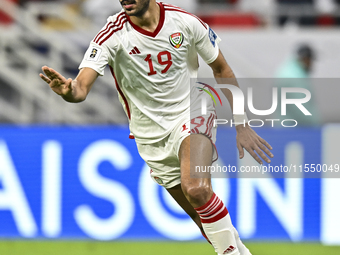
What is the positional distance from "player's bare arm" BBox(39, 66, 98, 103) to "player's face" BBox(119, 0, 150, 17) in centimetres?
46

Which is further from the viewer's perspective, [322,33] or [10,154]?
[322,33]

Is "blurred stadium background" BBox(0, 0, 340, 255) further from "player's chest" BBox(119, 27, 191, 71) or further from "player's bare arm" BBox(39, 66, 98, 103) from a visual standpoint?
"player's bare arm" BBox(39, 66, 98, 103)

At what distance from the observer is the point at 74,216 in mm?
6105

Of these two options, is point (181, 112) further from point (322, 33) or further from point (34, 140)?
point (322, 33)

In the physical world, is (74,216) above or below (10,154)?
below

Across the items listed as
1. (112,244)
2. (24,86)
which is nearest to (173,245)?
(112,244)

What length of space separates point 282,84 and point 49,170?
2.85 metres

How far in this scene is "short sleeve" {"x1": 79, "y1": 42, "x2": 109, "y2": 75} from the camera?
3670 millimetres

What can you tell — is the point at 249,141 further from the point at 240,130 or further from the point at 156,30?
the point at 156,30

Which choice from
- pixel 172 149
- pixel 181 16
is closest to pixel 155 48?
pixel 181 16

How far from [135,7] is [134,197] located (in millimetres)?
2827

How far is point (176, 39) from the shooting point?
12.8 feet

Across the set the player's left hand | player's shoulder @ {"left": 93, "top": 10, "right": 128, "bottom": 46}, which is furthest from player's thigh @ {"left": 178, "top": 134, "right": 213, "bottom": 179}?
player's shoulder @ {"left": 93, "top": 10, "right": 128, "bottom": 46}

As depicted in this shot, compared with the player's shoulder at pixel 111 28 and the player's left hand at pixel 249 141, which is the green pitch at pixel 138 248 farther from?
the player's shoulder at pixel 111 28
